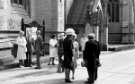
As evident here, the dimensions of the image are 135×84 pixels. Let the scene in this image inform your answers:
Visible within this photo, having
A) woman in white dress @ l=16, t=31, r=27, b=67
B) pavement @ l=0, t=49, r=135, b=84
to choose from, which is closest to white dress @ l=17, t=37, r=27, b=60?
woman in white dress @ l=16, t=31, r=27, b=67

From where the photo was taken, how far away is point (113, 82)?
30.3ft

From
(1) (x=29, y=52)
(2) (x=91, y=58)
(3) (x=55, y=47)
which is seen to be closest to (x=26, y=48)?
(1) (x=29, y=52)

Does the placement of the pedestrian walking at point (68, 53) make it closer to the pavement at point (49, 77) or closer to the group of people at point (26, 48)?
the pavement at point (49, 77)

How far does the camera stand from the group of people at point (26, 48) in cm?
1224

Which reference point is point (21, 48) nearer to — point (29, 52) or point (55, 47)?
point (29, 52)

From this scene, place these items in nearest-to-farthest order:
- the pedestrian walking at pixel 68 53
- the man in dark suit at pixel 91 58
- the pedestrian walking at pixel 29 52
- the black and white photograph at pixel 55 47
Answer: the man in dark suit at pixel 91 58 < the pedestrian walking at pixel 68 53 < the black and white photograph at pixel 55 47 < the pedestrian walking at pixel 29 52

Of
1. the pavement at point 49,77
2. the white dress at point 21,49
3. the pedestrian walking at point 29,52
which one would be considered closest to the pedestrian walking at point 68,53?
the pavement at point 49,77

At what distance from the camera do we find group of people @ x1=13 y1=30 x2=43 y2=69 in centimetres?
1224

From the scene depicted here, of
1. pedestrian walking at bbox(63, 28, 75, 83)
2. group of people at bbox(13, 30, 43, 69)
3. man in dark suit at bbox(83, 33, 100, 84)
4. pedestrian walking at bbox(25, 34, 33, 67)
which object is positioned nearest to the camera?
man in dark suit at bbox(83, 33, 100, 84)

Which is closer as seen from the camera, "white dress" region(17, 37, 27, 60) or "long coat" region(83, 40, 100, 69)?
"long coat" region(83, 40, 100, 69)

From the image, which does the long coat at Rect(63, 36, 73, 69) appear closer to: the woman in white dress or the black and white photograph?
the black and white photograph

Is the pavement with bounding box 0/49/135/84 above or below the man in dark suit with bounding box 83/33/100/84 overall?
below

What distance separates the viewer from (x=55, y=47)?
1305 cm

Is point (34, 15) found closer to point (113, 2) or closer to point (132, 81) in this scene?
point (132, 81)
